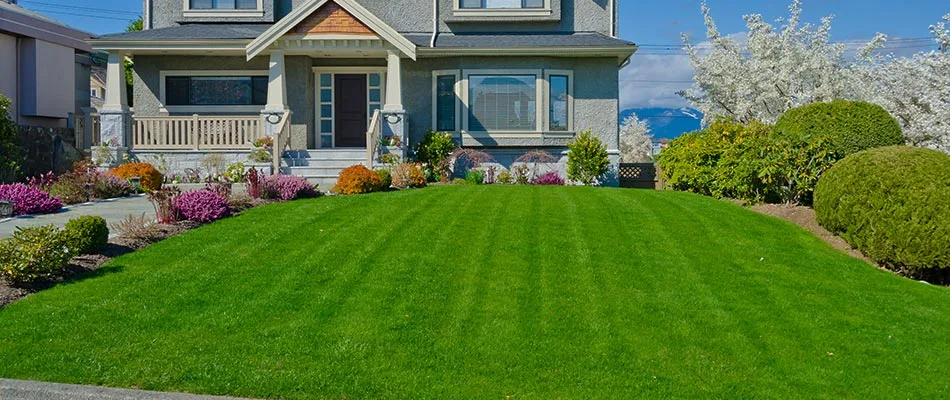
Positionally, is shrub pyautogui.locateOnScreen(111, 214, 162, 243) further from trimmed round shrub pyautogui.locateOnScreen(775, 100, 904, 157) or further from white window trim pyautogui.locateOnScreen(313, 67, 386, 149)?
white window trim pyautogui.locateOnScreen(313, 67, 386, 149)

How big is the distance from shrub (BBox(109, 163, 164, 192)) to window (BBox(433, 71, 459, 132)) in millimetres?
7435

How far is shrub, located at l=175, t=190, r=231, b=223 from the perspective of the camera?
40.8 ft

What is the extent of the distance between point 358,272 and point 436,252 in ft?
4.11

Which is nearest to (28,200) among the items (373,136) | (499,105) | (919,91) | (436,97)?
(373,136)

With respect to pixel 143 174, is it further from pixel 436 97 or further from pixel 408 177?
pixel 436 97

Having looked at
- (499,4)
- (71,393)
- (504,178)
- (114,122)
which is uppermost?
(499,4)

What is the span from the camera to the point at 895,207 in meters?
11.3

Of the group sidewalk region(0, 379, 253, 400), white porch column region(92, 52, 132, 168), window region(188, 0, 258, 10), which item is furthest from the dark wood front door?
sidewalk region(0, 379, 253, 400)

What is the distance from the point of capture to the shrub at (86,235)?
32.0 feet

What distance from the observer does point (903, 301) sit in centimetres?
938

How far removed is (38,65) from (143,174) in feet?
25.7

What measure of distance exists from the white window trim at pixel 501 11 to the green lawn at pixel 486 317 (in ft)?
37.8

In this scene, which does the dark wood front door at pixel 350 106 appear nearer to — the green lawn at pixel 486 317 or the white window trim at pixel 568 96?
the white window trim at pixel 568 96

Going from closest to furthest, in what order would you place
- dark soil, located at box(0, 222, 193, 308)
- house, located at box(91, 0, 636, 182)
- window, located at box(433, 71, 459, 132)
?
dark soil, located at box(0, 222, 193, 308)
house, located at box(91, 0, 636, 182)
window, located at box(433, 71, 459, 132)
